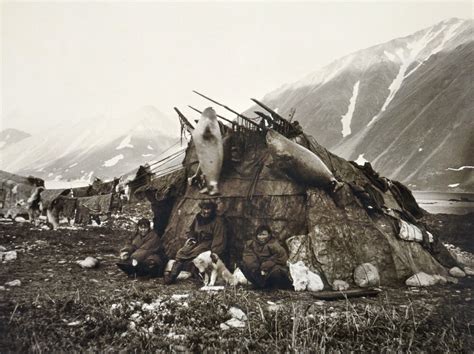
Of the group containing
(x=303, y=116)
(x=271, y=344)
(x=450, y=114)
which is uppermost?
(x=303, y=116)

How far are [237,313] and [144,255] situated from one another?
9.13 feet

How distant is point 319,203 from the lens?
20.2 feet

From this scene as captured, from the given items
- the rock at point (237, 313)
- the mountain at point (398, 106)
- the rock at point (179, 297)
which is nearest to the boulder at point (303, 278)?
the rock at point (237, 313)

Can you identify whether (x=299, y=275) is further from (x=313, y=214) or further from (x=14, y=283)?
(x=14, y=283)

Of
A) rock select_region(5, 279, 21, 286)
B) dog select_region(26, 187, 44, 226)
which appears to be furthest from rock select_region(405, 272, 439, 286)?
dog select_region(26, 187, 44, 226)

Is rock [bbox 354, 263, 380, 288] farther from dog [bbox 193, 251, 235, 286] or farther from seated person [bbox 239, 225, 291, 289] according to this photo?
dog [bbox 193, 251, 235, 286]

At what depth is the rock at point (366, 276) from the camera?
5531 millimetres

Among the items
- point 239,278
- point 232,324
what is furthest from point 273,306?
point 239,278

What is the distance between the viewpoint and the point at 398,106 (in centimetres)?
3597

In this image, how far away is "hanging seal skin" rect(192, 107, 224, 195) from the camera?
5980mm

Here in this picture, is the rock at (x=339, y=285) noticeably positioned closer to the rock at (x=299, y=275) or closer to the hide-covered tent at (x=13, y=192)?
the rock at (x=299, y=275)

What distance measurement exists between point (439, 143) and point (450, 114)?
2385mm

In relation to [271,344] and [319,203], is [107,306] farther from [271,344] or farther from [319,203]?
[319,203]

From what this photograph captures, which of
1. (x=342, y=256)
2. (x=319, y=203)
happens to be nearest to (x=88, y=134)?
(x=319, y=203)
